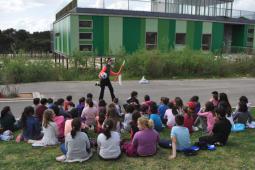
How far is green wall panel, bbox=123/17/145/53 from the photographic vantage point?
33406 mm

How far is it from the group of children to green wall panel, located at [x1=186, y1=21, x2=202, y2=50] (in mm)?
28374

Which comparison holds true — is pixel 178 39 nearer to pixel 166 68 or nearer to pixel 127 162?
pixel 166 68

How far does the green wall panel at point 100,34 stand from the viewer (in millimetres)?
32031

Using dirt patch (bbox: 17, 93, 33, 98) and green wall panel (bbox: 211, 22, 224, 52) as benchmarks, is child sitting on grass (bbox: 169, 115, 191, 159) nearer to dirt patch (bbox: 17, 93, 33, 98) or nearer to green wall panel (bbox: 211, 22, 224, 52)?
dirt patch (bbox: 17, 93, 33, 98)

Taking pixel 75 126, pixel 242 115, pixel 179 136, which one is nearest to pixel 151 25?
pixel 242 115

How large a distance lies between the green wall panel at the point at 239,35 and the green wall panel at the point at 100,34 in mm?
21238

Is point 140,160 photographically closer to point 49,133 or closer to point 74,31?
point 49,133

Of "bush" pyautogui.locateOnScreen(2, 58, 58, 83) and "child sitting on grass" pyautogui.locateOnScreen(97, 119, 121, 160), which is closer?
"child sitting on grass" pyautogui.locateOnScreen(97, 119, 121, 160)

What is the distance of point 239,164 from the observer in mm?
6340

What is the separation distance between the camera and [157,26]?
35062mm

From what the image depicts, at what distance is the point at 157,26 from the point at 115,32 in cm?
521

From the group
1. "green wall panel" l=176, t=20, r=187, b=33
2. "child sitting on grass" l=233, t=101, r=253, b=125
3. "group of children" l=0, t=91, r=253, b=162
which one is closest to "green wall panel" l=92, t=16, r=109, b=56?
"green wall panel" l=176, t=20, r=187, b=33

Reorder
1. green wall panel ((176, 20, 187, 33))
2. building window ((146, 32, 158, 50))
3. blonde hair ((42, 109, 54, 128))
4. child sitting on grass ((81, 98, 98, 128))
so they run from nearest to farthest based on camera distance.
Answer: blonde hair ((42, 109, 54, 128)), child sitting on grass ((81, 98, 98, 128)), building window ((146, 32, 158, 50)), green wall panel ((176, 20, 187, 33))

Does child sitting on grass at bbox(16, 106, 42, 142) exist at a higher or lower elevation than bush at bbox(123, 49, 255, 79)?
lower
